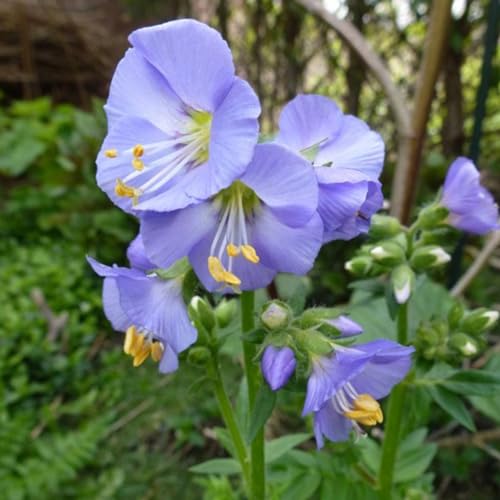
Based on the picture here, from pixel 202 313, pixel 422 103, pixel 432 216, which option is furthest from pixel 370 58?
pixel 202 313

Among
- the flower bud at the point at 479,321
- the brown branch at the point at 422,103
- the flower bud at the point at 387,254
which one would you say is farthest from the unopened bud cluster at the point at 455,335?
the brown branch at the point at 422,103

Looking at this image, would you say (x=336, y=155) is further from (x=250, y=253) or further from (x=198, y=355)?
(x=198, y=355)

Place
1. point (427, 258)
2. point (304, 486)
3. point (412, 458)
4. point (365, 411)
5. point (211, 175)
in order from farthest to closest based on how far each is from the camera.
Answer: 1. point (412, 458)
2. point (304, 486)
3. point (427, 258)
4. point (365, 411)
5. point (211, 175)

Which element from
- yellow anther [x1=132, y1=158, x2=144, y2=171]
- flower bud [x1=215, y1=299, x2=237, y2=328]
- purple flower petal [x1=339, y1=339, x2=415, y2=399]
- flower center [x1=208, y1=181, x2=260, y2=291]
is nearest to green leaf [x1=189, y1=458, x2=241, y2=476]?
flower bud [x1=215, y1=299, x2=237, y2=328]

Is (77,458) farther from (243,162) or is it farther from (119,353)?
(243,162)

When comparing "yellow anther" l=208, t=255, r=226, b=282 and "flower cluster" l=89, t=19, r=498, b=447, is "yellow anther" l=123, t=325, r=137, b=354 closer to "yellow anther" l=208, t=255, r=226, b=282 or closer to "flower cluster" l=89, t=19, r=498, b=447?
"flower cluster" l=89, t=19, r=498, b=447

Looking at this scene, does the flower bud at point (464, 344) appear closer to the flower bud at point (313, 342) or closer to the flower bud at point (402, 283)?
the flower bud at point (402, 283)

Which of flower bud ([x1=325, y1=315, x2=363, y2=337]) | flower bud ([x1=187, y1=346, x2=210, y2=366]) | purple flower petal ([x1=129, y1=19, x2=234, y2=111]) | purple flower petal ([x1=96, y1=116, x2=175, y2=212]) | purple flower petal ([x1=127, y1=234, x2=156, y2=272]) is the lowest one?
flower bud ([x1=187, y1=346, x2=210, y2=366])
